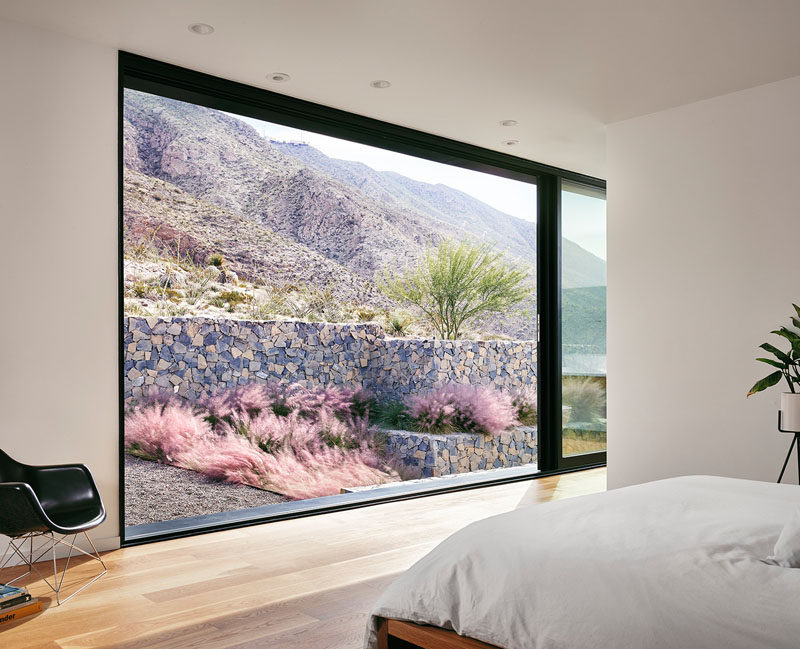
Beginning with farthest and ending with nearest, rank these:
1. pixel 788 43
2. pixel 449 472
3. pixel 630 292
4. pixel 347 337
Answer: pixel 347 337 < pixel 449 472 < pixel 630 292 < pixel 788 43

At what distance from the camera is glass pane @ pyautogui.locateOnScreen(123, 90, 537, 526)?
823 centimetres

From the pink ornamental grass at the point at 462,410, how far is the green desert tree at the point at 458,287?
1499 mm

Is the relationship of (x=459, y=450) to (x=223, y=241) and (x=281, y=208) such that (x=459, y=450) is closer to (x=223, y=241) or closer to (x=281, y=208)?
(x=223, y=241)

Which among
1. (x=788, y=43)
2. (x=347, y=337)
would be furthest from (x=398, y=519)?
(x=347, y=337)

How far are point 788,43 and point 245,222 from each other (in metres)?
9.37

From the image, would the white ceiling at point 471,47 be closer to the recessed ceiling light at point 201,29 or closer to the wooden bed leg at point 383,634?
the recessed ceiling light at point 201,29

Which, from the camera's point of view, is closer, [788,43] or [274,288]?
[788,43]

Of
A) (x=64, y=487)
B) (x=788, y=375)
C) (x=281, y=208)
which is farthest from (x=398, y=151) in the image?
(x=281, y=208)

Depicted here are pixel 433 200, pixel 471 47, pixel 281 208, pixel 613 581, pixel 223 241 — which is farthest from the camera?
pixel 433 200

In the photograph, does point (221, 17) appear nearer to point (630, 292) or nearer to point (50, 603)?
point (50, 603)

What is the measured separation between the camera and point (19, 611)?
2887 mm

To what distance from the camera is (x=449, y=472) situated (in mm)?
8641

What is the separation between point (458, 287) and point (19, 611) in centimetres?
842

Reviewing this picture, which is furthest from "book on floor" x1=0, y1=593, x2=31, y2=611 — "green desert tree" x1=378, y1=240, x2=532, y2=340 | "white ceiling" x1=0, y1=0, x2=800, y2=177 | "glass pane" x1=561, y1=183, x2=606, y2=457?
"green desert tree" x1=378, y1=240, x2=532, y2=340
